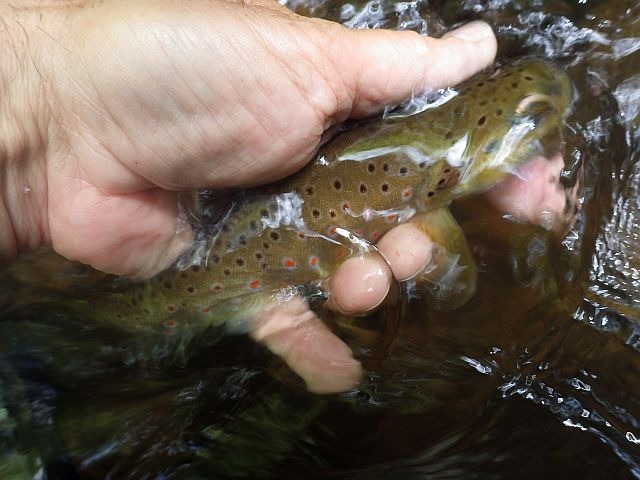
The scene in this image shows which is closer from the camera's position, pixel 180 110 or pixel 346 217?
pixel 180 110

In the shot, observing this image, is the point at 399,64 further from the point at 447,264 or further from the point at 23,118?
the point at 23,118

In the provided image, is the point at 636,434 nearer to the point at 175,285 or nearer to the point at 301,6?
the point at 175,285

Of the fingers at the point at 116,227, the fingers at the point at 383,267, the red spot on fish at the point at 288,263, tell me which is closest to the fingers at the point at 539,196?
the fingers at the point at 383,267

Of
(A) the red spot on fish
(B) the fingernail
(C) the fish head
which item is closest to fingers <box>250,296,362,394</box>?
(A) the red spot on fish

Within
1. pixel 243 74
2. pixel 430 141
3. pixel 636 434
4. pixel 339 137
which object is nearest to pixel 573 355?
pixel 636 434

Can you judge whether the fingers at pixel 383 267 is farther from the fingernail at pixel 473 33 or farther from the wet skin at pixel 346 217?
the fingernail at pixel 473 33

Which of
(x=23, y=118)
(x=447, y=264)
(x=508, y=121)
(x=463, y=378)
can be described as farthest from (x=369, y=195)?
(x=23, y=118)

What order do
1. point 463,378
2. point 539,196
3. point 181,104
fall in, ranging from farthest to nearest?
point 463,378
point 539,196
point 181,104
